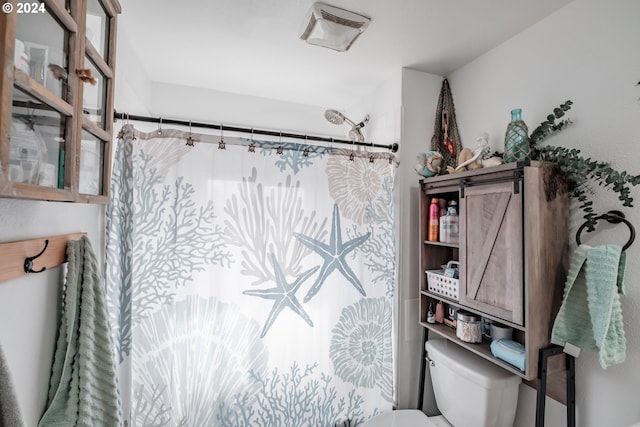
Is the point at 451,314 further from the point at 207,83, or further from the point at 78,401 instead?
the point at 207,83

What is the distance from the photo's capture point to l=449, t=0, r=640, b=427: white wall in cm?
102

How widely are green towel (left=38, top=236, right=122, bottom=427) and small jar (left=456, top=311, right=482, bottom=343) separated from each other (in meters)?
1.39

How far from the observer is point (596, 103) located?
1.12 metres

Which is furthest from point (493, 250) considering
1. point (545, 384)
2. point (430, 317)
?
point (430, 317)

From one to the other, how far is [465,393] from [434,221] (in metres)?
0.82

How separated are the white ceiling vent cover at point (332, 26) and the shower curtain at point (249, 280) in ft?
1.70

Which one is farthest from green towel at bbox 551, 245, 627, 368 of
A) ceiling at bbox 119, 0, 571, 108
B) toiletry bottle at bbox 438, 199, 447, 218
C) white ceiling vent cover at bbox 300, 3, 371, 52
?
white ceiling vent cover at bbox 300, 3, 371, 52

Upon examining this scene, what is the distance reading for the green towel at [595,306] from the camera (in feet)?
3.11

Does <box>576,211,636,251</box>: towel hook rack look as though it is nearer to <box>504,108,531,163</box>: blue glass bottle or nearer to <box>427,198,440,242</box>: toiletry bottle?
<box>504,108,531,163</box>: blue glass bottle

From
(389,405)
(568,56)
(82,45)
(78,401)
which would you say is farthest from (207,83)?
(389,405)

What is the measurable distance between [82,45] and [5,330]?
0.71 meters

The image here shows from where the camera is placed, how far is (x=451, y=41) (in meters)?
1.49

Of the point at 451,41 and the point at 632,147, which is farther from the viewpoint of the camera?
the point at 451,41

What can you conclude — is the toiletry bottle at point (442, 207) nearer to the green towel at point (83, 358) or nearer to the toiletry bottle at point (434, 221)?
the toiletry bottle at point (434, 221)
